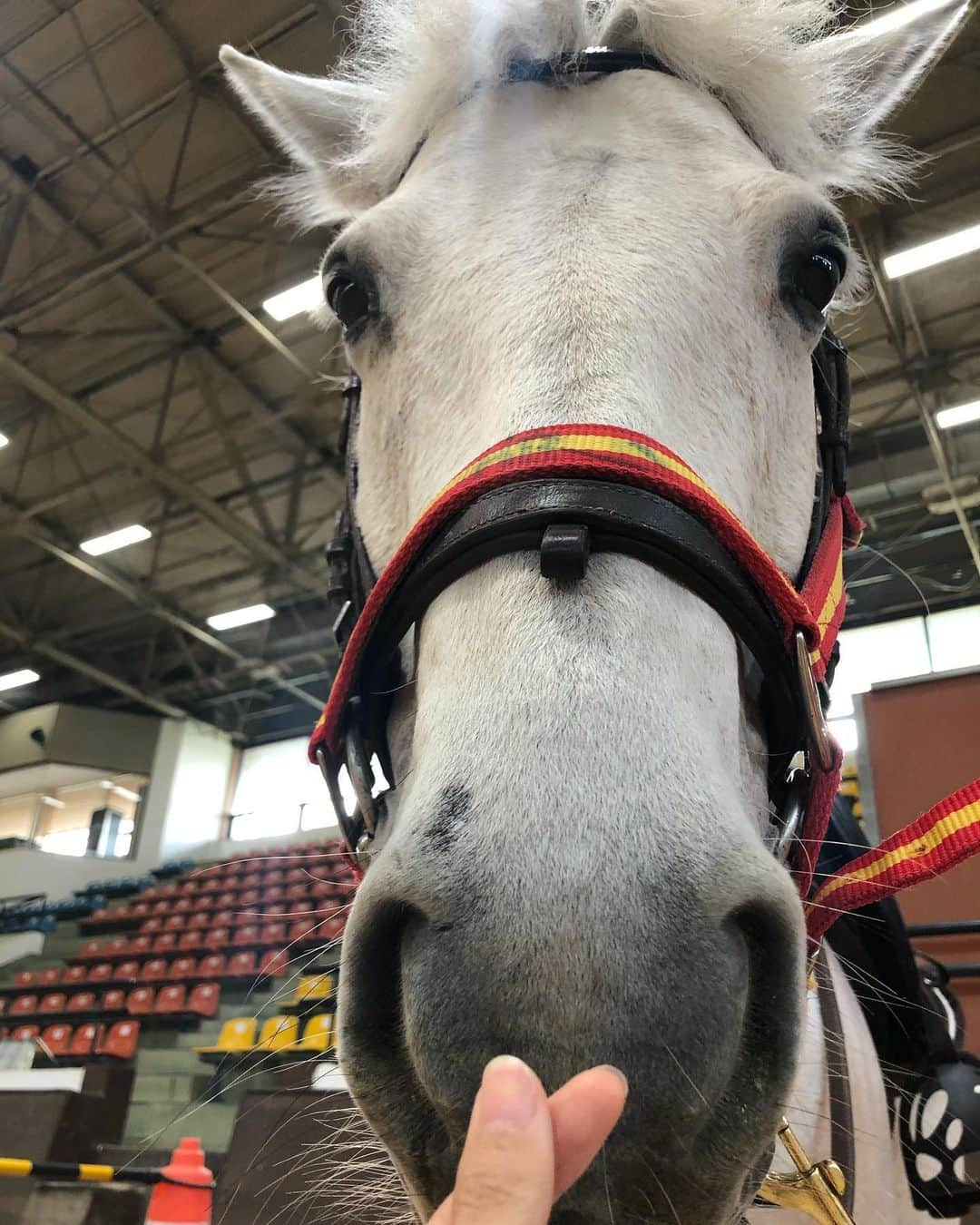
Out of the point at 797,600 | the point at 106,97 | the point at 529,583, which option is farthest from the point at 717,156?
the point at 106,97

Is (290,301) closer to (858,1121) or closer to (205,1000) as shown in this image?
(205,1000)

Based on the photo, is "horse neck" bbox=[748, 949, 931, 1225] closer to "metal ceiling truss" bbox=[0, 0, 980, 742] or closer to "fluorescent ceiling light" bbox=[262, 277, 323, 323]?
"metal ceiling truss" bbox=[0, 0, 980, 742]

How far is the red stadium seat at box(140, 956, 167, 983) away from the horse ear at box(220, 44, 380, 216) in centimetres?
937

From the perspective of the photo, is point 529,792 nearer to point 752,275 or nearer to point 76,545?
point 752,275

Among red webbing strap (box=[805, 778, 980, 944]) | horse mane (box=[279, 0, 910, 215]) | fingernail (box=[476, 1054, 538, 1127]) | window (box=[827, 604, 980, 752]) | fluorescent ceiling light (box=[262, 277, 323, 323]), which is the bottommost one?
fingernail (box=[476, 1054, 538, 1127])

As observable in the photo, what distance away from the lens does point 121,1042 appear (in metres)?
8.12

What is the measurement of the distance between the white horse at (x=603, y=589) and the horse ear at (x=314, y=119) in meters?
0.02

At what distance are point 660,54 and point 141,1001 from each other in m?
9.81

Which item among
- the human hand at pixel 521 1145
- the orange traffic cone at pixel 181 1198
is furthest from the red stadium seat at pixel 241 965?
the human hand at pixel 521 1145

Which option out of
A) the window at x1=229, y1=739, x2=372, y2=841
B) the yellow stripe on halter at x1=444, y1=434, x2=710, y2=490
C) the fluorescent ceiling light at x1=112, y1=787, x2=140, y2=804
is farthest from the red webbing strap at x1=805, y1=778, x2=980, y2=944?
the fluorescent ceiling light at x1=112, y1=787, x2=140, y2=804

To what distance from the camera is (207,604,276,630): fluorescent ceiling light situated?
13.9 metres

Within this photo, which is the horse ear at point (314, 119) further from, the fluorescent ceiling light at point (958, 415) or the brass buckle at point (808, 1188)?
the fluorescent ceiling light at point (958, 415)

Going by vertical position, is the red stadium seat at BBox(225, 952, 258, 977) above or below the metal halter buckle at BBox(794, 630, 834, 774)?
above

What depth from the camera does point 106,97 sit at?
7.19 metres
